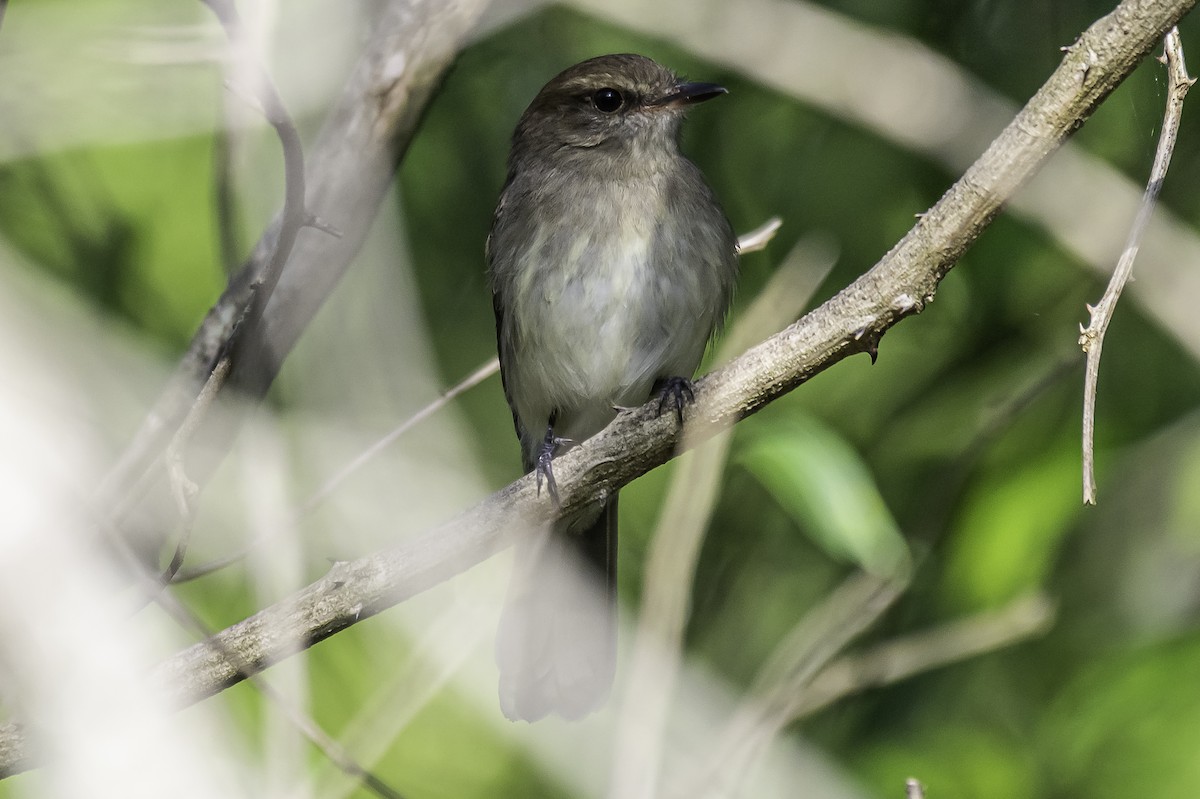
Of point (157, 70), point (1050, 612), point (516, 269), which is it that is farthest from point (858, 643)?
point (157, 70)

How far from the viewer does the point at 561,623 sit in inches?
177

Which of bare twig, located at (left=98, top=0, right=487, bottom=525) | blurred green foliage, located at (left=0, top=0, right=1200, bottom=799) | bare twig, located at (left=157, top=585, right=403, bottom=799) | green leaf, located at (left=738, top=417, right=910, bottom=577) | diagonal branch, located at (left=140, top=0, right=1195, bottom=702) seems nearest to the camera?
diagonal branch, located at (left=140, top=0, right=1195, bottom=702)

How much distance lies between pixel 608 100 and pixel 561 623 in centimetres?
170

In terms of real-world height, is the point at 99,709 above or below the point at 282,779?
above

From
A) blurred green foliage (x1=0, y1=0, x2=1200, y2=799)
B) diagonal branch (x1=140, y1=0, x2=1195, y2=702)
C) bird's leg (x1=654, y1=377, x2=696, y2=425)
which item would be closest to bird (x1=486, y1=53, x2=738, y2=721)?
blurred green foliage (x1=0, y1=0, x2=1200, y2=799)

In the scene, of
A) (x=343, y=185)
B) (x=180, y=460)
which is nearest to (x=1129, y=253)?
(x=180, y=460)

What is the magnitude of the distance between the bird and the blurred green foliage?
297mm

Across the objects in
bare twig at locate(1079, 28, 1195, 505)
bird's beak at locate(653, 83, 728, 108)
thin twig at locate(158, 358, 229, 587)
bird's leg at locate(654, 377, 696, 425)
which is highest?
bare twig at locate(1079, 28, 1195, 505)

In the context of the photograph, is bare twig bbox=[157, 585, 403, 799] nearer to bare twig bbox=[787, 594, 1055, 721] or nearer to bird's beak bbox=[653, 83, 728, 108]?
bare twig bbox=[787, 594, 1055, 721]

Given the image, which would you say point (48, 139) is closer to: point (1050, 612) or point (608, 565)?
point (608, 565)

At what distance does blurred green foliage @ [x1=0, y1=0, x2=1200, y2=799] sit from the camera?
12.3 ft

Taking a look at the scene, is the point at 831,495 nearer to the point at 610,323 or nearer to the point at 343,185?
the point at 610,323

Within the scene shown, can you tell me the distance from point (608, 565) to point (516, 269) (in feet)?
3.36

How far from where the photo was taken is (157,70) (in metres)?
4.76
